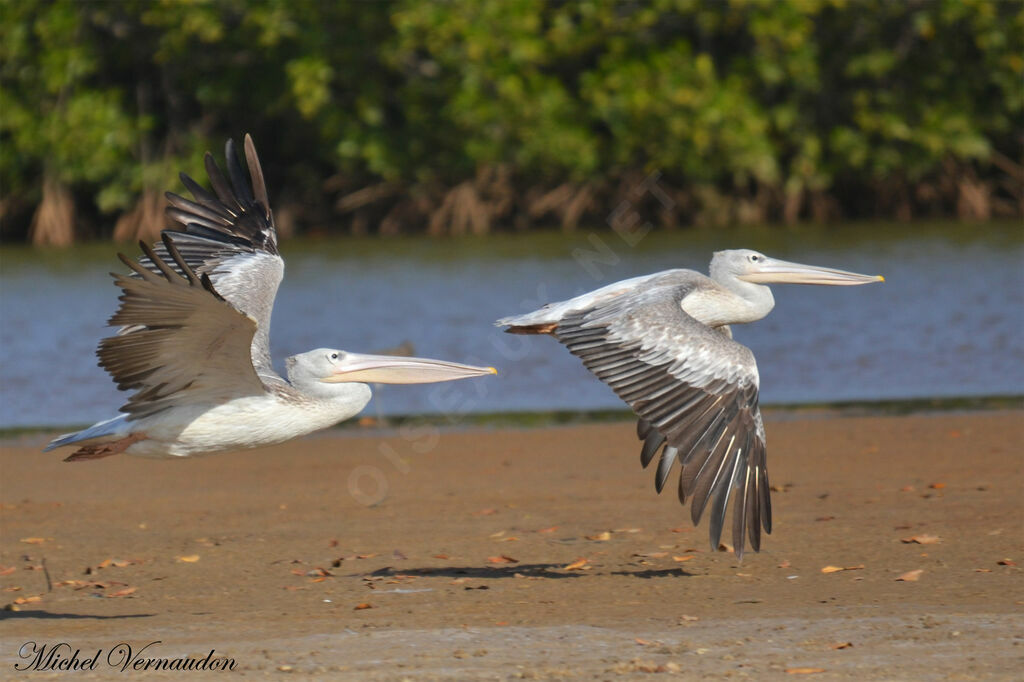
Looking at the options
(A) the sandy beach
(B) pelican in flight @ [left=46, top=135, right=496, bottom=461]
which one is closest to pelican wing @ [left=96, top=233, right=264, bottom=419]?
(B) pelican in flight @ [left=46, top=135, right=496, bottom=461]

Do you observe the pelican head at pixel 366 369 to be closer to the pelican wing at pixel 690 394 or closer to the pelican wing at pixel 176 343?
the pelican wing at pixel 176 343

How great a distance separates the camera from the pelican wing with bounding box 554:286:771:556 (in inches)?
221

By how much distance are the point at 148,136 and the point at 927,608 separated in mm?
24492

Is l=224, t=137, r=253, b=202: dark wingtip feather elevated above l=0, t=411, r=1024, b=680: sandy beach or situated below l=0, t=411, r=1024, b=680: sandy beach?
above

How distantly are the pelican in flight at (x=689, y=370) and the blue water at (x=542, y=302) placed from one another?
15.9 feet

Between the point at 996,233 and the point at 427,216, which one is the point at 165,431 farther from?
the point at 427,216

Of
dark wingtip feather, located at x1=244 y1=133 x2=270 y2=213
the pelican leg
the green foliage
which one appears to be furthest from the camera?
the green foliage

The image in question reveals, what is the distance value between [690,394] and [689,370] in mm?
124

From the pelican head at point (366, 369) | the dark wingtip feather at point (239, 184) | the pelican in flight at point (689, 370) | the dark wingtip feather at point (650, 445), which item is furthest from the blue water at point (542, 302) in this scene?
the pelican head at point (366, 369)

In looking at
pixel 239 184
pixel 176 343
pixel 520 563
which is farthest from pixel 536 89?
pixel 176 343

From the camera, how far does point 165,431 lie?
5898 millimetres

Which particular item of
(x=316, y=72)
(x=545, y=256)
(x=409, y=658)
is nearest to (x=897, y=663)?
(x=409, y=658)

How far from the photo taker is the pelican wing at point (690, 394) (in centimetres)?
561
